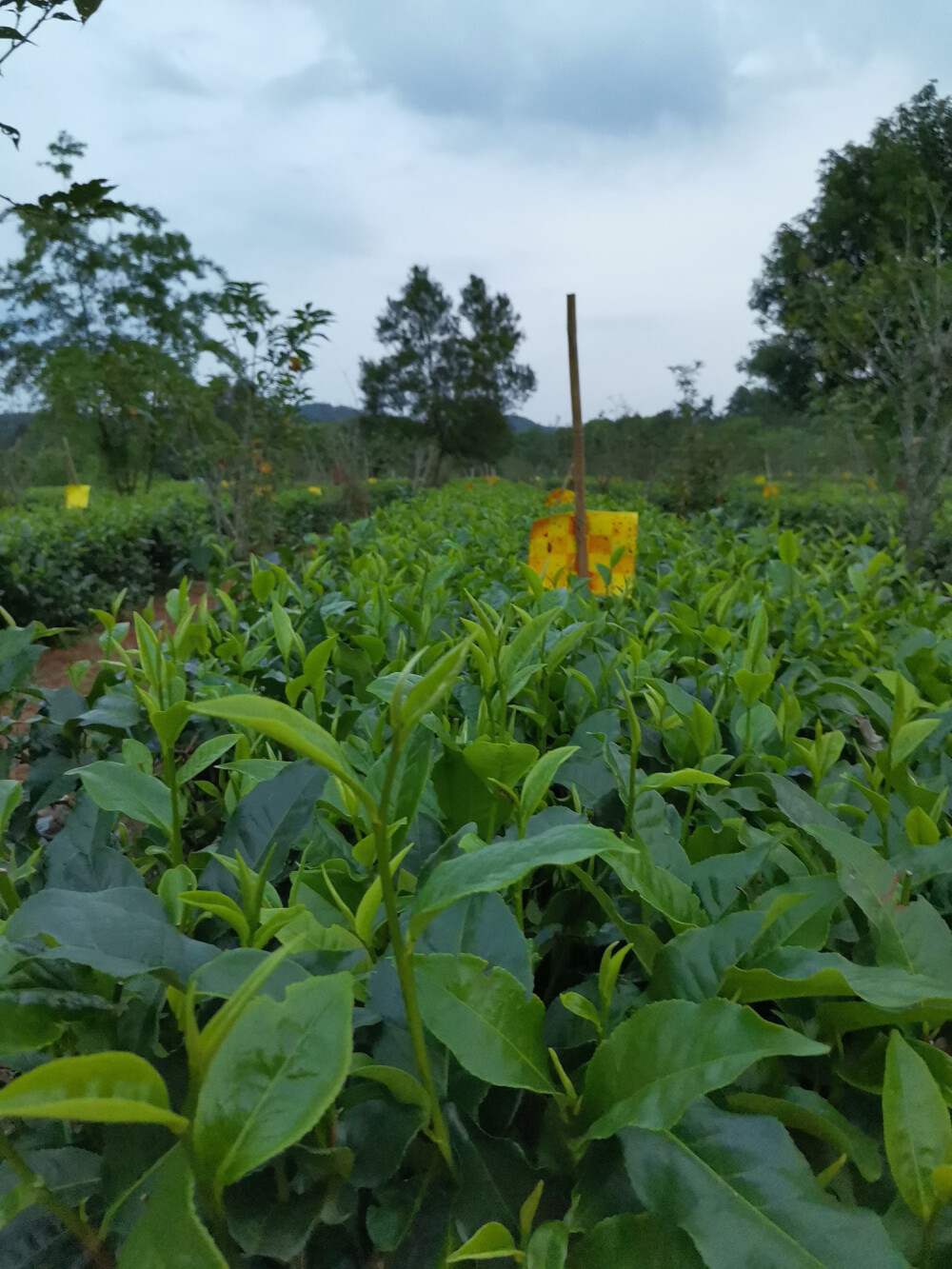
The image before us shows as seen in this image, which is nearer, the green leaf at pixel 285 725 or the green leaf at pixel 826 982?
the green leaf at pixel 285 725

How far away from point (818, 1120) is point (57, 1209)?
572 millimetres

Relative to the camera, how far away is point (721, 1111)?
1.94 ft

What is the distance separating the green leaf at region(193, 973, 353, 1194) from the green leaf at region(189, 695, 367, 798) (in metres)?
0.17

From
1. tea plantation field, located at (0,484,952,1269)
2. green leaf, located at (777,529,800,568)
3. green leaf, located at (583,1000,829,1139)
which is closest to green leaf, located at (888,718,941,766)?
tea plantation field, located at (0,484,952,1269)

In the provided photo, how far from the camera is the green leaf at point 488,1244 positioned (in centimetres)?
51

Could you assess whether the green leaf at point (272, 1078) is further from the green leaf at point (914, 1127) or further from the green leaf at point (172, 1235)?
the green leaf at point (914, 1127)

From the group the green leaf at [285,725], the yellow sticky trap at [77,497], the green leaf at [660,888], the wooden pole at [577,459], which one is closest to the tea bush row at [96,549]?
the yellow sticky trap at [77,497]

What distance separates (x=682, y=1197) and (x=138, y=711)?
3.63ft

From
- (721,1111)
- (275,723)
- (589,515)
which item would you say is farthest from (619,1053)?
(589,515)

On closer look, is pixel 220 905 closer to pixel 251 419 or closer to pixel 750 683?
pixel 750 683

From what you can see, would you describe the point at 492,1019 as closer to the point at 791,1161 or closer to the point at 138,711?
the point at 791,1161

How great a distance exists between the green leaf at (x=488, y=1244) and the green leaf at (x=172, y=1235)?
15 centimetres

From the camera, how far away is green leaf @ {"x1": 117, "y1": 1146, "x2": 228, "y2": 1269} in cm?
45

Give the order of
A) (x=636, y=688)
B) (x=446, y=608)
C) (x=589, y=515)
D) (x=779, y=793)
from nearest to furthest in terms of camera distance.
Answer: (x=779, y=793) < (x=636, y=688) < (x=446, y=608) < (x=589, y=515)
